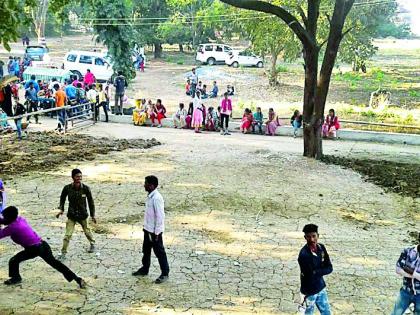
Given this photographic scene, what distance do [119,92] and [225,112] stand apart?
4.79 m

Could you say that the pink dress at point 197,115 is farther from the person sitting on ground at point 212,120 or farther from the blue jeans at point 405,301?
the blue jeans at point 405,301

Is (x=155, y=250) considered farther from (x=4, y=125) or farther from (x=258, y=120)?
(x=258, y=120)

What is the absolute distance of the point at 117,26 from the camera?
27109mm

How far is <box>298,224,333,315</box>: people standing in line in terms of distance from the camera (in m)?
5.41

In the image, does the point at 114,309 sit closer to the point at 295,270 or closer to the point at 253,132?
the point at 295,270

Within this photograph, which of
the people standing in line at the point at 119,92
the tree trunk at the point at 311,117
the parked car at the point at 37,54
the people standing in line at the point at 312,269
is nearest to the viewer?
the people standing in line at the point at 312,269

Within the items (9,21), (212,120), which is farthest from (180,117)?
(9,21)

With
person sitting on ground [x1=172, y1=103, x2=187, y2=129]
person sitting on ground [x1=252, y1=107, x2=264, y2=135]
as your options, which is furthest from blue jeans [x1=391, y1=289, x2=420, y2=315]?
person sitting on ground [x1=172, y1=103, x2=187, y2=129]

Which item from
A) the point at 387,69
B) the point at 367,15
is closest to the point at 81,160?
the point at 367,15

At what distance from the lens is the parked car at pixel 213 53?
3884 centimetres

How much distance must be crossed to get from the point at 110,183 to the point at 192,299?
18.3 ft

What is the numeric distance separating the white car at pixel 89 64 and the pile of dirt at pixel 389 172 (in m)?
17.8

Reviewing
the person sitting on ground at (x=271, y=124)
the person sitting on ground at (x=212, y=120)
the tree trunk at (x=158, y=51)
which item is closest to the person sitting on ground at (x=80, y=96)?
the person sitting on ground at (x=212, y=120)

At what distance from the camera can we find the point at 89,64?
3036 cm
